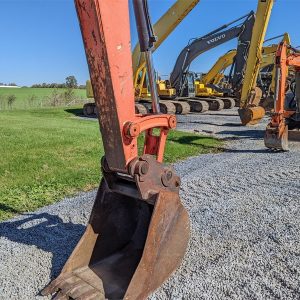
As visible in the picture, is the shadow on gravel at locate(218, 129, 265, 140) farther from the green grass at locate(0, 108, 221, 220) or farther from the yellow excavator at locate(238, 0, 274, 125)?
the green grass at locate(0, 108, 221, 220)

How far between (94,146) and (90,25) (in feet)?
22.6

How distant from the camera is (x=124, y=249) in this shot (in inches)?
131

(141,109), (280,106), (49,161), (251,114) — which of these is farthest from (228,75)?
(49,161)

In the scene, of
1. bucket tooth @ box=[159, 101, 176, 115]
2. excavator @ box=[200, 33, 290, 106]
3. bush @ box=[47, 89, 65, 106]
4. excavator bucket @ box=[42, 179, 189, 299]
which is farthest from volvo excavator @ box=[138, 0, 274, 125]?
bush @ box=[47, 89, 65, 106]

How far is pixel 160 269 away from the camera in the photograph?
9.44 ft

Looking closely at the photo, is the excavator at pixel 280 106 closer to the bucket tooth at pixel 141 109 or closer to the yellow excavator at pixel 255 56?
the yellow excavator at pixel 255 56

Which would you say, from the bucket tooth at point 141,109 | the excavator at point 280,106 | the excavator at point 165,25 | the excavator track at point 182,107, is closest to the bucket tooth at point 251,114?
the excavator at point 280,106

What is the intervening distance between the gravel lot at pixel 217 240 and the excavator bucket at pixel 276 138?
7.10 feet

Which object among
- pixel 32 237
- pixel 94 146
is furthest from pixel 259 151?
pixel 32 237

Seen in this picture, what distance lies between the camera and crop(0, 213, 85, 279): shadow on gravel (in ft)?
11.7

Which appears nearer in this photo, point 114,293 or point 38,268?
point 114,293

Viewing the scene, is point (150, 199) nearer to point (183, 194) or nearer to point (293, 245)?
point (293, 245)

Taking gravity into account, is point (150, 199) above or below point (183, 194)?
above

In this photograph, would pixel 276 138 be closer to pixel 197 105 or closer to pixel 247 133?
pixel 247 133
